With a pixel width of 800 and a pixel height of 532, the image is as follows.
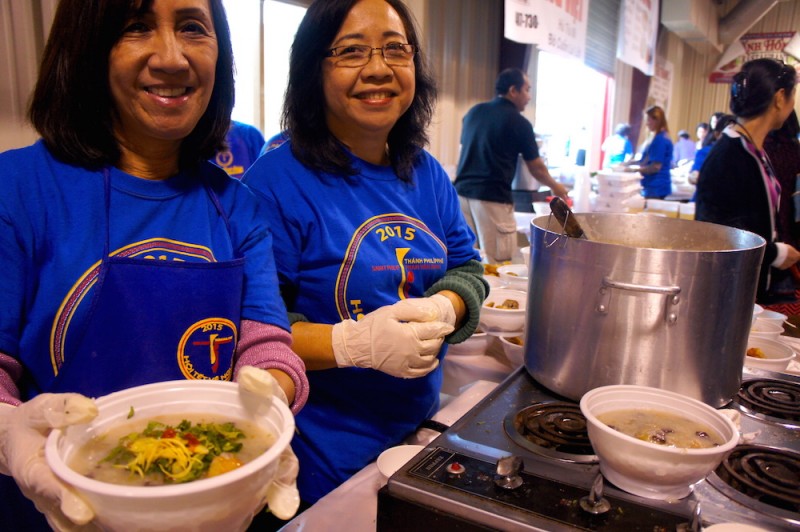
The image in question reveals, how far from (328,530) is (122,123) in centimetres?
79

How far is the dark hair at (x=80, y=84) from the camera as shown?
89 centimetres

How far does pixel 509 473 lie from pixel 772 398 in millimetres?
701

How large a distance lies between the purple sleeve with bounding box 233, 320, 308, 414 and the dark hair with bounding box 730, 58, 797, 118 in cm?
254

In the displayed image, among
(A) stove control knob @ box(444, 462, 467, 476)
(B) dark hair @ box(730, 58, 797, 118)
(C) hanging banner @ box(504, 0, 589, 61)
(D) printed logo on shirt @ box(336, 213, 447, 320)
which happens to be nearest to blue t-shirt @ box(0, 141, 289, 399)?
(D) printed logo on shirt @ box(336, 213, 447, 320)

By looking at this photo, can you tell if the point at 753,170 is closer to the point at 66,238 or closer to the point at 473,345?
the point at 473,345

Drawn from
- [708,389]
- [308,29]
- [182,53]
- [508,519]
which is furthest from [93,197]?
[708,389]

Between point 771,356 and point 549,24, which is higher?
point 549,24

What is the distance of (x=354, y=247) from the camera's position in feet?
4.21

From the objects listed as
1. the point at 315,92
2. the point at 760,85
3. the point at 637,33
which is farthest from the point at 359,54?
the point at 637,33

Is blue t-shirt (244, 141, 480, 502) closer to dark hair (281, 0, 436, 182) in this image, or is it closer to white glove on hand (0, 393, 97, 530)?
dark hair (281, 0, 436, 182)

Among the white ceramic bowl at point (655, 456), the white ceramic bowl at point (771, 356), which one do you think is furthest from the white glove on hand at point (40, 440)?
the white ceramic bowl at point (771, 356)

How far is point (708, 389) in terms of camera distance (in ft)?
3.51

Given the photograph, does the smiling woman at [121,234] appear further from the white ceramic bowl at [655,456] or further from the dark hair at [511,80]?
the dark hair at [511,80]

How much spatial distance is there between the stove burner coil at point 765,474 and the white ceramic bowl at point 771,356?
57 cm
